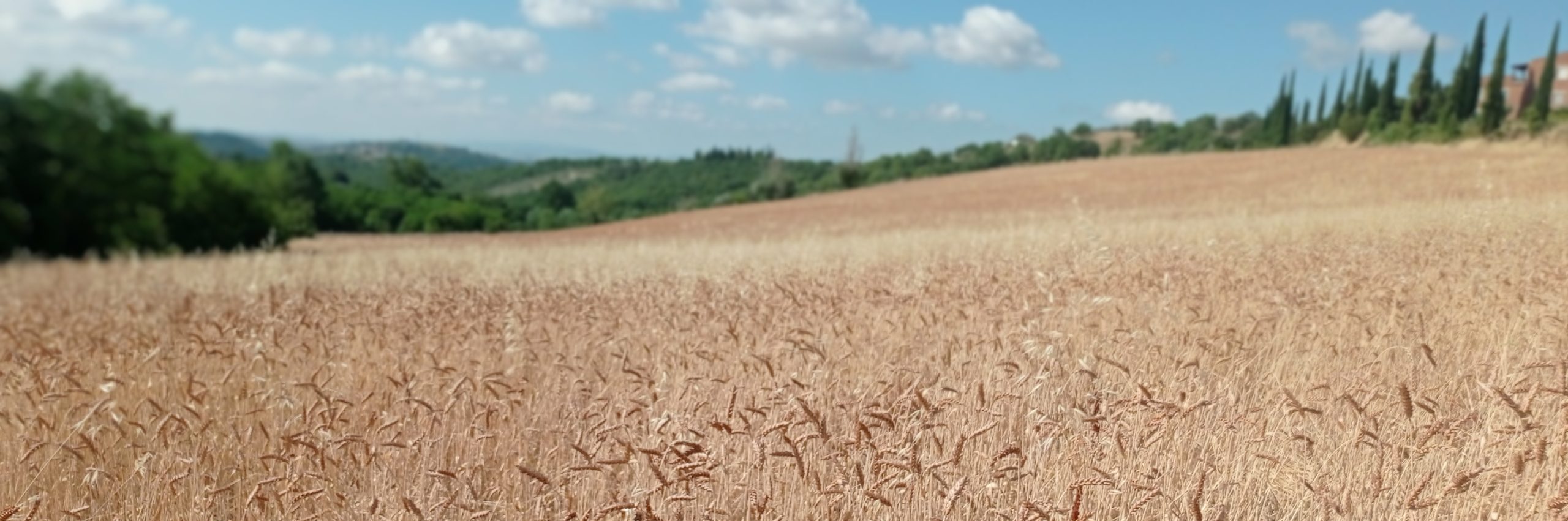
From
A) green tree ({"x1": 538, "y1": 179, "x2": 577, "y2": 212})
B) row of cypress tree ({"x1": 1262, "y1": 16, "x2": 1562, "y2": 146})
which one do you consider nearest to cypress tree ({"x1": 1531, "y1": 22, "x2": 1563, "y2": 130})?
row of cypress tree ({"x1": 1262, "y1": 16, "x2": 1562, "y2": 146})

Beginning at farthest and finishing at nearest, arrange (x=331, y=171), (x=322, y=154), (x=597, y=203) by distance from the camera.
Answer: (x=322, y=154), (x=597, y=203), (x=331, y=171)

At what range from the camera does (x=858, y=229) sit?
2669 cm

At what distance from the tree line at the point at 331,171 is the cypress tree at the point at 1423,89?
0.11 metres

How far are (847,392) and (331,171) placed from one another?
269 ft

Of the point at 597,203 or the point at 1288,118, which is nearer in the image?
the point at 1288,118

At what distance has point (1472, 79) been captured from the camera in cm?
5366

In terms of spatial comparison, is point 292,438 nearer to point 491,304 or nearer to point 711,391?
point 711,391

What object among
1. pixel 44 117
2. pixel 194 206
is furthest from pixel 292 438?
pixel 194 206

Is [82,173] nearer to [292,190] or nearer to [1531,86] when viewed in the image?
[292,190]

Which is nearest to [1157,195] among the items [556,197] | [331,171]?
[331,171]

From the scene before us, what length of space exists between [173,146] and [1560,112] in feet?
209

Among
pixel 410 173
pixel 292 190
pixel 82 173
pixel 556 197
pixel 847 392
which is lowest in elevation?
pixel 556 197

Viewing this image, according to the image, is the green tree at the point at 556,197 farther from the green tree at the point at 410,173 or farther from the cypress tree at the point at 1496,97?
the cypress tree at the point at 1496,97

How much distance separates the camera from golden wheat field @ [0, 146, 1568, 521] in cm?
278
